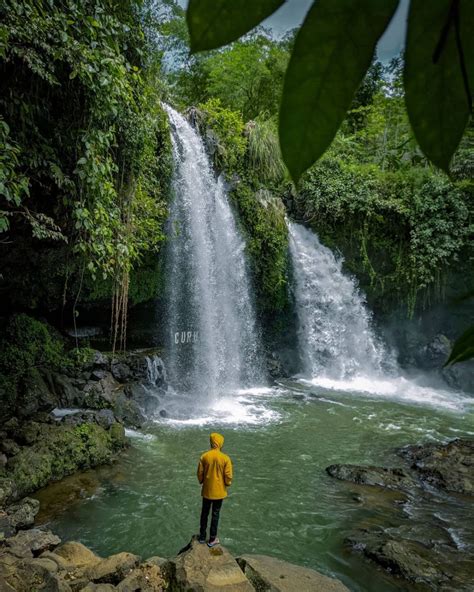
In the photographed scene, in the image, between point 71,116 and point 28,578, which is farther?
point 71,116

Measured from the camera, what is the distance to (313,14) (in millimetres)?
272

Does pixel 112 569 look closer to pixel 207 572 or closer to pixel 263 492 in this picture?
pixel 207 572

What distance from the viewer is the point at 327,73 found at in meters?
0.28

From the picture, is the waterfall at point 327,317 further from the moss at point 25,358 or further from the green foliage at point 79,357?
the moss at point 25,358

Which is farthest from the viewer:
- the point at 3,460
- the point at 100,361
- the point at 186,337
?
the point at 186,337

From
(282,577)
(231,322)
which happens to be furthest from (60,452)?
(231,322)

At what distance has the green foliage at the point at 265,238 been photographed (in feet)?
35.0

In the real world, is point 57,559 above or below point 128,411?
below

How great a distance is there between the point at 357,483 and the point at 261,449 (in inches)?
61.2

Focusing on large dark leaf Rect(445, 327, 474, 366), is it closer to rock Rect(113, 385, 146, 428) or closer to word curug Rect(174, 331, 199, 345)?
rock Rect(113, 385, 146, 428)

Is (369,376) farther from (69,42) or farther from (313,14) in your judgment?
(313,14)

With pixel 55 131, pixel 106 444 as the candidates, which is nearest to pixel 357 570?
pixel 106 444

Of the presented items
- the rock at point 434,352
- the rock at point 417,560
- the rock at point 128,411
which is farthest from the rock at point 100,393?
the rock at point 434,352

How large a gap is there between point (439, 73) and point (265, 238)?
34.8ft
